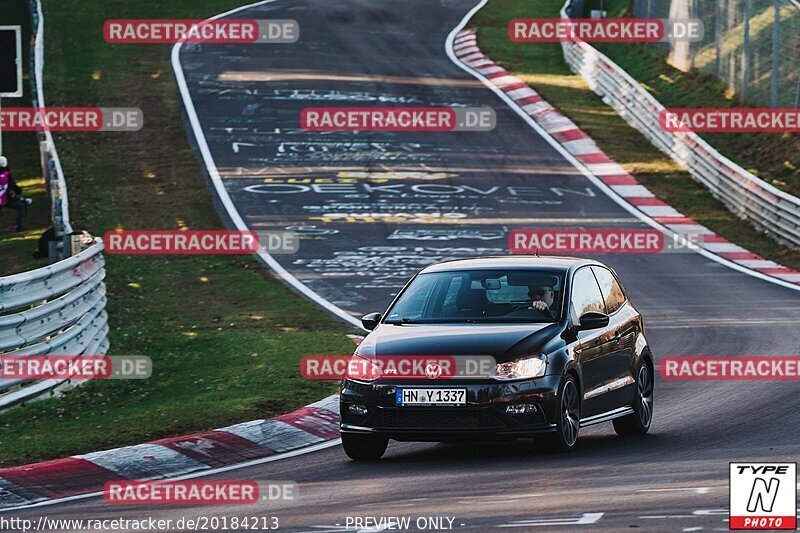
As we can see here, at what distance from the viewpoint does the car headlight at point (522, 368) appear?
11305 millimetres

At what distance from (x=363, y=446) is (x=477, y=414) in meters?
1.03

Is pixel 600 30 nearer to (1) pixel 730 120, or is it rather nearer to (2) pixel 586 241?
(1) pixel 730 120

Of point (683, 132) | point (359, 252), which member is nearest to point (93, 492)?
point (359, 252)

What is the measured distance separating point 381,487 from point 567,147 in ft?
79.5

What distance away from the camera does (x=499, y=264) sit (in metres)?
12.8

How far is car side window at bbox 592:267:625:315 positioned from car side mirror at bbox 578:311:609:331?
3.19 feet

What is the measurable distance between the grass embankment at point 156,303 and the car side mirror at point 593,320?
3214 mm

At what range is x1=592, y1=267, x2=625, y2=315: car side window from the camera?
13.2 m

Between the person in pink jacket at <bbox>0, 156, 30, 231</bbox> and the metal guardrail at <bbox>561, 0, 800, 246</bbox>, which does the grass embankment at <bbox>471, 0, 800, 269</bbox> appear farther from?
the person in pink jacket at <bbox>0, 156, 30, 231</bbox>

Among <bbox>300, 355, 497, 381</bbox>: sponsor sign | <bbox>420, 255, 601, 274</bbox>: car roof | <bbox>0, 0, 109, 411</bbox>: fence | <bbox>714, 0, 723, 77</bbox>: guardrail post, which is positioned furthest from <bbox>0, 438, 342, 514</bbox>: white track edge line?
<bbox>714, 0, 723, 77</bbox>: guardrail post

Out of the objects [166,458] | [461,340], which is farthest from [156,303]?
[461,340]

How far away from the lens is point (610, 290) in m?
13.4

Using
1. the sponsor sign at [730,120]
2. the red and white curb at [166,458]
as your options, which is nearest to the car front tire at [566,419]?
the red and white curb at [166,458]

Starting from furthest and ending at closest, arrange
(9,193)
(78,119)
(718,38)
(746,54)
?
(718,38), (78,119), (746,54), (9,193)
